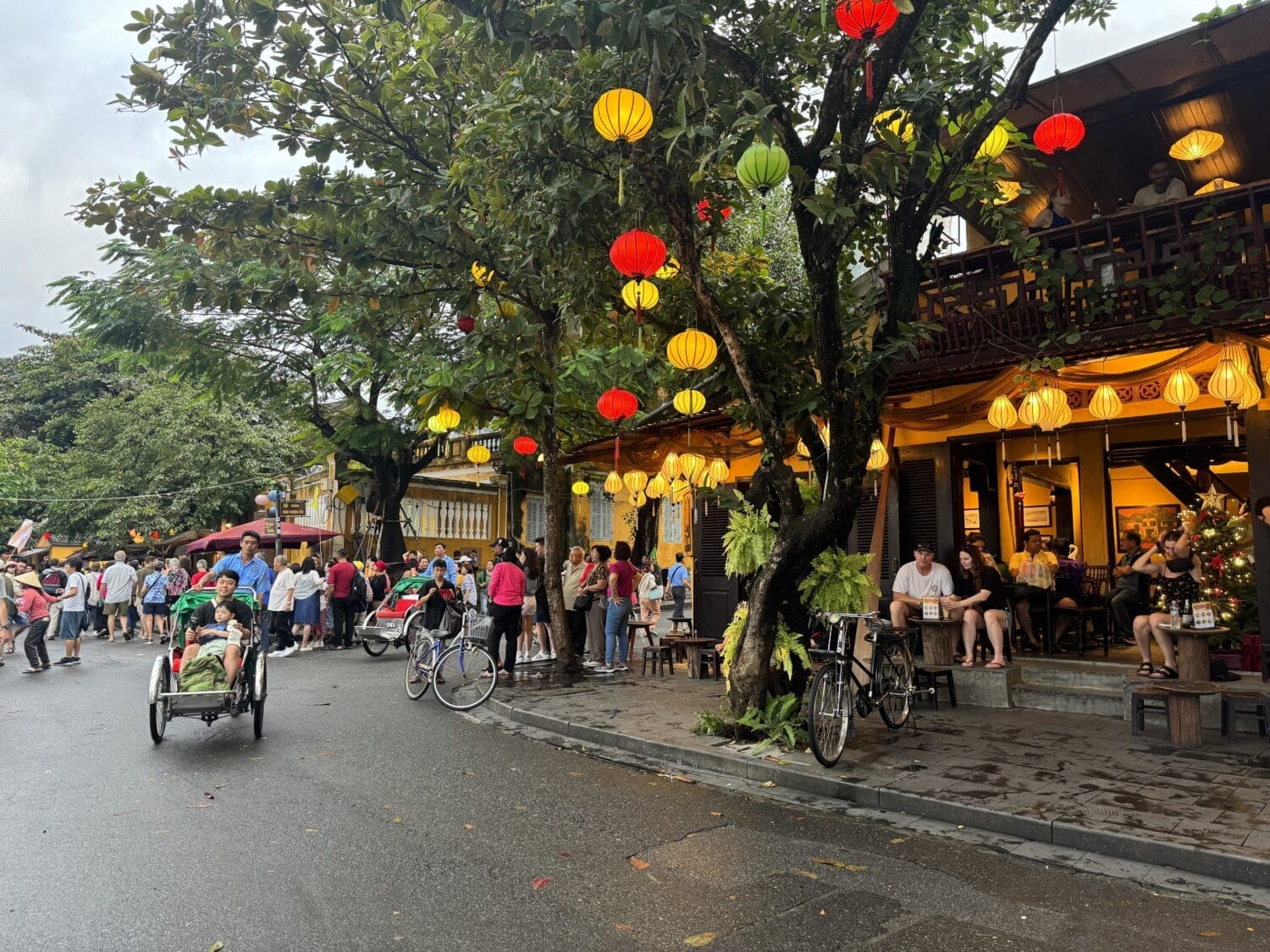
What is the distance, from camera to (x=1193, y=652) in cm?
866

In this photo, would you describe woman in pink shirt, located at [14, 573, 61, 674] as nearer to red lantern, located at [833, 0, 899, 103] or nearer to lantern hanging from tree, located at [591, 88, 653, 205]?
lantern hanging from tree, located at [591, 88, 653, 205]

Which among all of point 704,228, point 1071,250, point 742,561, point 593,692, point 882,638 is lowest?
point 593,692

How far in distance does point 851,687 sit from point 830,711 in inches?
24.1

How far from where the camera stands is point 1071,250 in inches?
363

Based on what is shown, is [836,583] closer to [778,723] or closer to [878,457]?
[778,723]

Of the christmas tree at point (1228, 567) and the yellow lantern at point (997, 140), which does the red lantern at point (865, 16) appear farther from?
the christmas tree at point (1228, 567)

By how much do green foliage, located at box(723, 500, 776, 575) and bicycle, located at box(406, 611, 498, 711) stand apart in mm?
3509

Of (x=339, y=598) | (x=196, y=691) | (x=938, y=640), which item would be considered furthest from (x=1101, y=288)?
(x=339, y=598)

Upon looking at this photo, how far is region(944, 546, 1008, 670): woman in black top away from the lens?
395 inches

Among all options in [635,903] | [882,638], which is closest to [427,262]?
[882,638]

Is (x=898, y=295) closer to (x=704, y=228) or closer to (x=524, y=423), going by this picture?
(x=704, y=228)

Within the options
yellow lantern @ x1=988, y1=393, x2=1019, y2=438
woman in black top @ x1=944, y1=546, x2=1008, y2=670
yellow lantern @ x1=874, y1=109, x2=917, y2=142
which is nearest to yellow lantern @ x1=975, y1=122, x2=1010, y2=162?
yellow lantern @ x1=874, y1=109, x2=917, y2=142

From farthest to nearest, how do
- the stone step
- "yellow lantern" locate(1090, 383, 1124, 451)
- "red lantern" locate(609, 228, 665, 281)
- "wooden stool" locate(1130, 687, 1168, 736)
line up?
1. "yellow lantern" locate(1090, 383, 1124, 451)
2. the stone step
3. "wooden stool" locate(1130, 687, 1168, 736)
4. "red lantern" locate(609, 228, 665, 281)

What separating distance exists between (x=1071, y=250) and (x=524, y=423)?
23.4 feet
